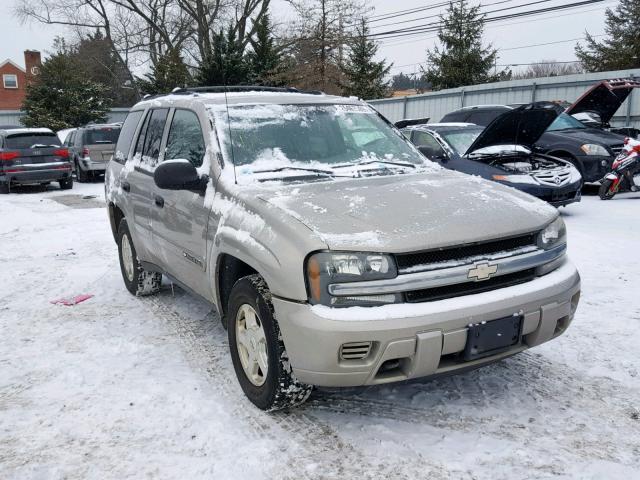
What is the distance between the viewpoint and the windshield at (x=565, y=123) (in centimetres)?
1122

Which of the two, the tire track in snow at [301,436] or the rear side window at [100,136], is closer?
the tire track in snow at [301,436]

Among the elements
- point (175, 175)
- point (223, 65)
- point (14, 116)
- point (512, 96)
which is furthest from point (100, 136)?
point (14, 116)

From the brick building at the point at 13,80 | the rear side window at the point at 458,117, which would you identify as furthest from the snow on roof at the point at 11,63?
the rear side window at the point at 458,117

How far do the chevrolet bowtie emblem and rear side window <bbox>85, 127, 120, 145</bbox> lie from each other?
16.5 m

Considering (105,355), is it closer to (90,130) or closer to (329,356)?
(329,356)

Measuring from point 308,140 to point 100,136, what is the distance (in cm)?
1533

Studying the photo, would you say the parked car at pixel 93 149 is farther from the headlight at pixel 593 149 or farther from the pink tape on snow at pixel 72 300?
the headlight at pixel 593 149

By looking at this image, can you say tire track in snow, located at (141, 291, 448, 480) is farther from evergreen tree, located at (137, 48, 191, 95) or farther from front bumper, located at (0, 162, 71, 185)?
evergreen tree, located at (137, 48, 191, 95)

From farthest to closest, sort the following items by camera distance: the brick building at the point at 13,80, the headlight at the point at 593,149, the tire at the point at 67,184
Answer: the brick building at the point at 13,80, the tire at the point at 67,184, the headlight at the point at 593,149

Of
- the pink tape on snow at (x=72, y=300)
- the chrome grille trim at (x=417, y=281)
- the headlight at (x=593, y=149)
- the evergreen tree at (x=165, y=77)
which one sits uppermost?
the evergreen tree at (x=165, y=77)

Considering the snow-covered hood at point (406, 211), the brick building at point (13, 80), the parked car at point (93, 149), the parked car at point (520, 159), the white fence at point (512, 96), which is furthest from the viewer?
the brick building at point (13, 80)

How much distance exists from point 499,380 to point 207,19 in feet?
129

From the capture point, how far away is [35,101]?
3281 cm

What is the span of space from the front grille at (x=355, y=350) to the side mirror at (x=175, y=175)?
158cm
